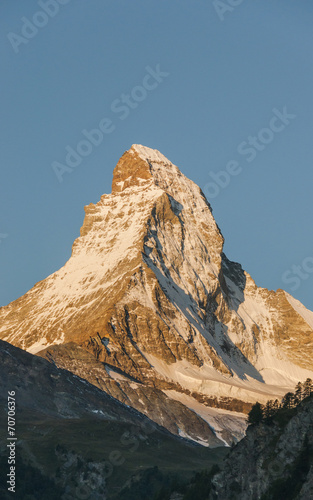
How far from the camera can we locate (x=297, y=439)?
6033 inches

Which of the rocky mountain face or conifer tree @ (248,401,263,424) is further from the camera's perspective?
conifer tree @ (248,401,263,424)

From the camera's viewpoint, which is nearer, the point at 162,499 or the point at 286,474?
the point at 286,474

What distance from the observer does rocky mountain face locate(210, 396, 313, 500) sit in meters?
147

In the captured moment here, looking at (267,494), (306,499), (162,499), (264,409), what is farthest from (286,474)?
(162,499)

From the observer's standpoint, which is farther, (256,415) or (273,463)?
(256,415)

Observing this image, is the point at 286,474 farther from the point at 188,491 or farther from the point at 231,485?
the point at 188,491

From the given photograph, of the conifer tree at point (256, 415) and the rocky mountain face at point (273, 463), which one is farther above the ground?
the conifer tree at point (256, 415)

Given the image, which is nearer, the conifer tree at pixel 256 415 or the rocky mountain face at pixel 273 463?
the rocky mountain face at pixel 273 463

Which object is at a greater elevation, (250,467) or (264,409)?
(264,409)

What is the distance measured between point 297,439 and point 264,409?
3105 cm

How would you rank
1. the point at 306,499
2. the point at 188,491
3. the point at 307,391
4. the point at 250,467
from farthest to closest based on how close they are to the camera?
the point at 307,391, the point at 188,491, the point at 250,467, the point at 306,499

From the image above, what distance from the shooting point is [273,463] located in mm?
154375

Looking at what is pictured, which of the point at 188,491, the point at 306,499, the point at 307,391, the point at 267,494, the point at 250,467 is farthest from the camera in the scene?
the point at 307,391

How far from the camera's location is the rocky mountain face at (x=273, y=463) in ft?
483
